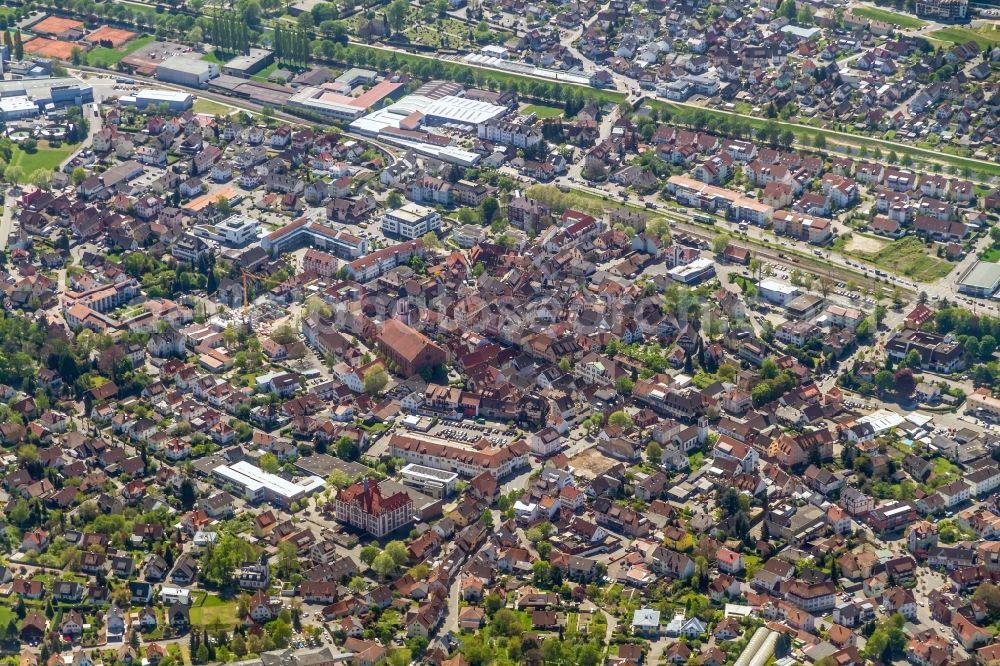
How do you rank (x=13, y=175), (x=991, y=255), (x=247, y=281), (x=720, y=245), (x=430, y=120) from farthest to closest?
(x=430, y=120) < (x=13, y=175) < (x=991, y=255) < (x=720, y=245) < (x=247, y=281)

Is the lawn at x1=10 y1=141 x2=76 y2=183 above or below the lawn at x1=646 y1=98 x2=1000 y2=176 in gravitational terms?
below

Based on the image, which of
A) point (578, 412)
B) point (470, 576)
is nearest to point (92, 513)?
point (470, 576)

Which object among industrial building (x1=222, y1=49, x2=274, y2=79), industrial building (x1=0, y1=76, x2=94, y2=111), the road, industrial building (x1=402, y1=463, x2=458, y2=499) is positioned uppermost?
industrial building (x1=402, y1=463, x2=458, y2=499)

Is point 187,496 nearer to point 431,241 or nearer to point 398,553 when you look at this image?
point 398,553

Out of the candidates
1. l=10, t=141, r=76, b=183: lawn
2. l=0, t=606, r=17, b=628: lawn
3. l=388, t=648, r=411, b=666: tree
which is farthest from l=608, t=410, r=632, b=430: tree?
l=10, t=141, r=76, b=183: lawn

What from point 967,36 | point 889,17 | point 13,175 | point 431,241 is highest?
point 967,36

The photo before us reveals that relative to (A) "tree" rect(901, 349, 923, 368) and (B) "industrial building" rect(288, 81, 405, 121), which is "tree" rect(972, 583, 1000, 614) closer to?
(A) "tree" rect(901, 349, 923, 368)

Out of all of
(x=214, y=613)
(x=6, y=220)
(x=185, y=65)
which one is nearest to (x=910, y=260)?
(x=214, y=613)
